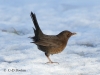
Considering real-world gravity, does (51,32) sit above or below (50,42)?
above

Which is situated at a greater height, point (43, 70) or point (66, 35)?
point (66, 35)

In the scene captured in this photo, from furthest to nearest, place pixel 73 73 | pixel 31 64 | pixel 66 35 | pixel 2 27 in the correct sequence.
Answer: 1. pixel 2 27
2. pixel 66 35
3. pixel 31 64
4. pixel 73 73

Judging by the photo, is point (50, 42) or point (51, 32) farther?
point (51, 32)

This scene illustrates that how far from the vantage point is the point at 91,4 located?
10.3 m

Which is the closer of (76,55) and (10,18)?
(76,55)

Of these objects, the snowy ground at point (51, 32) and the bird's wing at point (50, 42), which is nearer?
the snowy ground at point (51, 32)

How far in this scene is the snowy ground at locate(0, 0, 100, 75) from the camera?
5266mm

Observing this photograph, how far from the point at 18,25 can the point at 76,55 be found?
264 cm

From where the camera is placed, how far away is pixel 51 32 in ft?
25.7

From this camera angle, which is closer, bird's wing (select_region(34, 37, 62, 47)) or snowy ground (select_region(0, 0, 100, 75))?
snowy ground (select_region(0, 0, 100, 75))

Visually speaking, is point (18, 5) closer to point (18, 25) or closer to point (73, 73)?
point (18, 25)

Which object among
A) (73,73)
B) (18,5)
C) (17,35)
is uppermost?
(18,5)

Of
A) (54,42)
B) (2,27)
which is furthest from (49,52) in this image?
(2,27)

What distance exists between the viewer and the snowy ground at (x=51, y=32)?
17.3 feet
